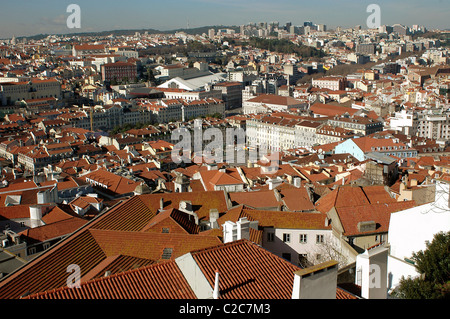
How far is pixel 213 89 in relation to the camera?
2142 inches

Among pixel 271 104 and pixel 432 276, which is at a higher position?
pixel 432 276

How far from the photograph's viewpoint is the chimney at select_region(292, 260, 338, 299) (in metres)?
3.37

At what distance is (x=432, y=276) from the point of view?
5266 millimetres

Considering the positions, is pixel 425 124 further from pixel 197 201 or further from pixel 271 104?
pixel 197 201

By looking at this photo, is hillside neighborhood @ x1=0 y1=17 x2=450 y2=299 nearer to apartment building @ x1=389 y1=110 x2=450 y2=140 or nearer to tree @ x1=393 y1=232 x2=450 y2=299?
apartment building @ x1=389 y1=110 x2=450 y2=140

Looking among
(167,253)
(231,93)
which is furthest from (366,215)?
(231,93)

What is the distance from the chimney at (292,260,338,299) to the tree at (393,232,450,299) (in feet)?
5.51

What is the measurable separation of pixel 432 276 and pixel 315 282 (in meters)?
2.42

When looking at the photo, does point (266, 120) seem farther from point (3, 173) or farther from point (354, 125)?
point (3, 173)

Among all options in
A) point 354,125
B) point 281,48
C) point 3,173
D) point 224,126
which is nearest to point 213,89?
point 224,126

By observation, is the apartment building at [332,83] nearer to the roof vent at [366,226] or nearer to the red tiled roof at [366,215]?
the red tiled roof at [366,215]
